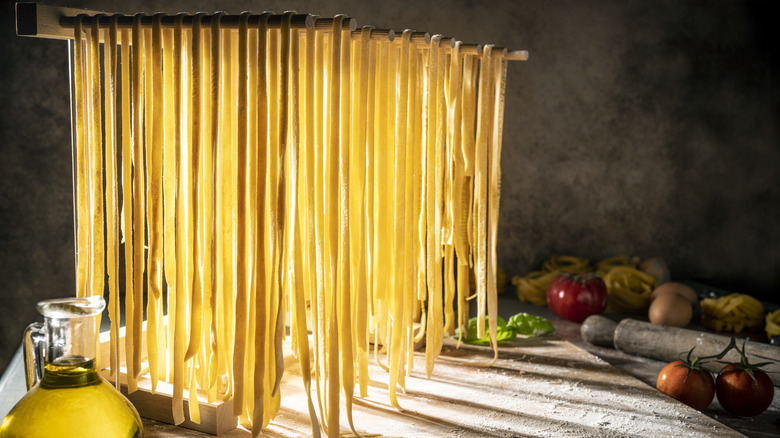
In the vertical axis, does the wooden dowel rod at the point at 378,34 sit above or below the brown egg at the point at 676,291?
above

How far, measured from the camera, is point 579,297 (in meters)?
2.57

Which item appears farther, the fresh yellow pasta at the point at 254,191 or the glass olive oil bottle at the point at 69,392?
the fresh yellow pasta at the point at 254,191

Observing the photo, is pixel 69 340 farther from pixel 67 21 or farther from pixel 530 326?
pixel 530 326

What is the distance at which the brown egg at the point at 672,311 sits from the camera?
2.45m

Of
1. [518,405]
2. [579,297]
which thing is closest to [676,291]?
[579,297]

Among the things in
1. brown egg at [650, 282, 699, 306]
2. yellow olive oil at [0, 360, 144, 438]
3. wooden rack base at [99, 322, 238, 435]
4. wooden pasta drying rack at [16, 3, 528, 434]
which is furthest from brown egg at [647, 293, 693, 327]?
yellow olive oil at [0, 360, 144, 438]

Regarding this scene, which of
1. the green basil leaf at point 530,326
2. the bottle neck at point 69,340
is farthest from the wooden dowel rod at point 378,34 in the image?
the green basil leaf at point 530,326

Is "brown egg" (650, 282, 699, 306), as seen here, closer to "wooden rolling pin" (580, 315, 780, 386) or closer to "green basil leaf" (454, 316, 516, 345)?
"wooden rolling pin" (580, 315, 780, 386)

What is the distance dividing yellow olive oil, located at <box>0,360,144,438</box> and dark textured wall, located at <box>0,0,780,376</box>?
2.68m

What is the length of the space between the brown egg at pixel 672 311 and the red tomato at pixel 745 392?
742 millimetres

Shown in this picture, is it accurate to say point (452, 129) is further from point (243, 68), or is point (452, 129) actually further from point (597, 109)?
point (597, 109)

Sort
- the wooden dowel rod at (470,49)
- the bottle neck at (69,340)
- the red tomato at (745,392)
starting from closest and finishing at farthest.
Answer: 1. the bottle neck at (69,340)
2. the wooden dowel rod at (470,49)
3. the red tomato at (745,392)

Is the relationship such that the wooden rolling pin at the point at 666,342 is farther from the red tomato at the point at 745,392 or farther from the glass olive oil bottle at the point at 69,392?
the glass olive oil bottle at the point at 69,392

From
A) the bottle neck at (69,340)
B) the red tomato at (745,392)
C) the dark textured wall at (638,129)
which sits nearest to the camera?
the bottle neck at (69,340)
